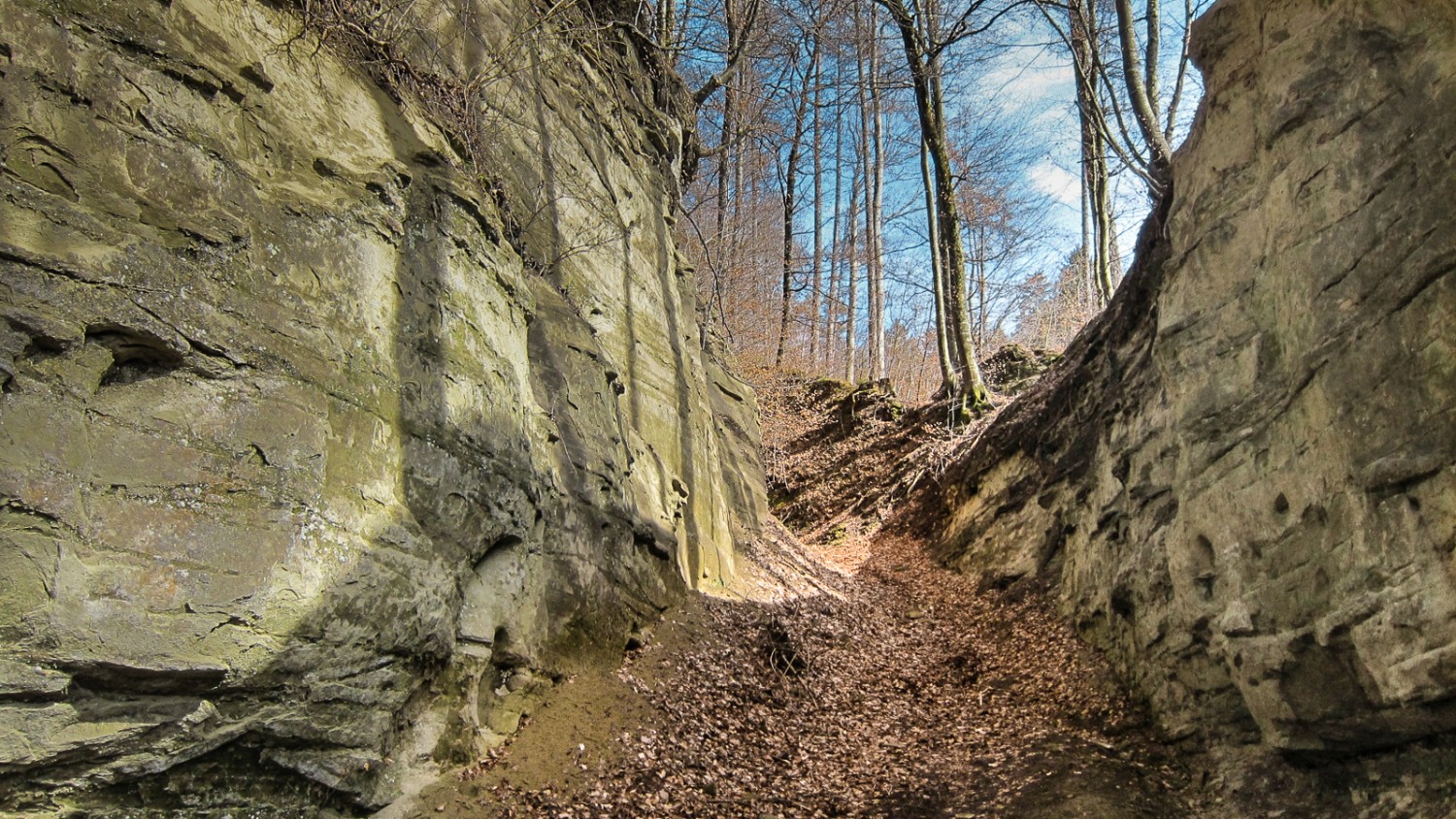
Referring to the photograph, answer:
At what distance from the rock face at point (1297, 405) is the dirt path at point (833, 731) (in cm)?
79

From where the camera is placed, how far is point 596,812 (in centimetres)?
616

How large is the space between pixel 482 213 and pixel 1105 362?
7.85 meters

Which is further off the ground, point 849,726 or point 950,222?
point 950,222

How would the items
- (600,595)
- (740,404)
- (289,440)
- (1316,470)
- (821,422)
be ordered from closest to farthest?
(289,440) → (1316,470) → (600,595) → (740,404) → (821,422)

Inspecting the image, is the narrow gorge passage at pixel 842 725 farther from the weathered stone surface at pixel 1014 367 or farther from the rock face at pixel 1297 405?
the weathered stone surface at pixel 1014 367

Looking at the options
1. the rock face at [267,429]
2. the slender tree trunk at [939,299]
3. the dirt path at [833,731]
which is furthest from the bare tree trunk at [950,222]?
the rock face at [267,429]

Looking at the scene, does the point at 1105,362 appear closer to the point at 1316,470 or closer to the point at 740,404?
the point at 1316,470

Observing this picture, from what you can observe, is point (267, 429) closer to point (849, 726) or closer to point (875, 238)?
point (849, 726)

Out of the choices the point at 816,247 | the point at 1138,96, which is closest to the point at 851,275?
the point at 816,247

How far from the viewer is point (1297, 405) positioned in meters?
6.26

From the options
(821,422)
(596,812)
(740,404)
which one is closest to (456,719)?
(596,812)

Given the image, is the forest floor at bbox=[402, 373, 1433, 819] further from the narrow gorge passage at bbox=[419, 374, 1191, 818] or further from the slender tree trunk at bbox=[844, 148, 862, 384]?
the slender tree trunk at bbox=[844, 148, 862, 384]

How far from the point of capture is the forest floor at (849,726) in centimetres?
649

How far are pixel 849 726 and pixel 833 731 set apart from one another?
25cm
